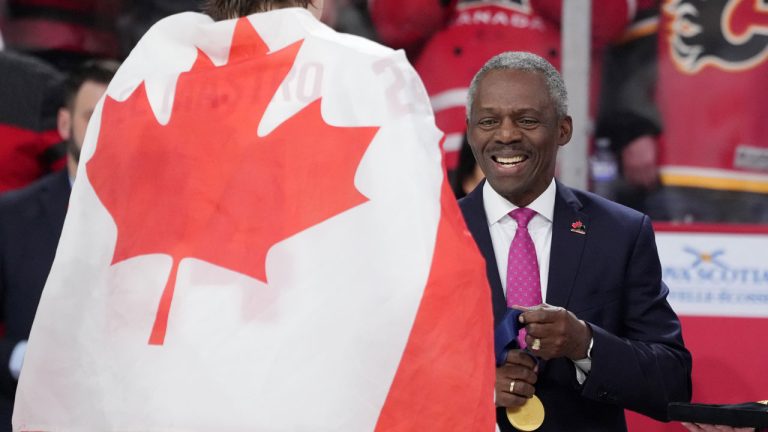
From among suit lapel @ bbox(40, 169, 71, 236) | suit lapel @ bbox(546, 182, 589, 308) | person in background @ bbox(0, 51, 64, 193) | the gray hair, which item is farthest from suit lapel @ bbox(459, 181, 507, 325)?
person in background @ bbox(0, 51, 64, 193)

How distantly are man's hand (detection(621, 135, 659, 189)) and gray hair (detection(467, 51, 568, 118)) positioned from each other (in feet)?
3.48

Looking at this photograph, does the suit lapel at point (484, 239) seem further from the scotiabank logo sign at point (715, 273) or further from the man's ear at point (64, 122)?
the man's ear at point (64, 122)

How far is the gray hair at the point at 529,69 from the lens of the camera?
7.39 feet

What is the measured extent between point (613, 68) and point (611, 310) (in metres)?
1.37

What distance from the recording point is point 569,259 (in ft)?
7.18

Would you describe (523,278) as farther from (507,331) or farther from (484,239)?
(507,331)

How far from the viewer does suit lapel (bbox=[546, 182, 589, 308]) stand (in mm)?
2170

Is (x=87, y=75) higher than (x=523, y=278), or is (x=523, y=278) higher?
(x=87, y=75)

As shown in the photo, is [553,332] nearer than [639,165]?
Yes

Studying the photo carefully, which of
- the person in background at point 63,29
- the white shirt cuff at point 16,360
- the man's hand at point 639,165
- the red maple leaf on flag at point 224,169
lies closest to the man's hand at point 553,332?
the red maple leaf on flag at point 224,169

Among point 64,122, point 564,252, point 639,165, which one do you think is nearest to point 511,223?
point 564,252

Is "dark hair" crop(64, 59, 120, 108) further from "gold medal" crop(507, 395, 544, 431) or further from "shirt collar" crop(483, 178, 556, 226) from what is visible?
"gold medal" crop(507, 395, 544, 431)

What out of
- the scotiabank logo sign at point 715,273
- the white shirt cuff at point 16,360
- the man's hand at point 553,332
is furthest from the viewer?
the scotiabank logo sign at point 715,273

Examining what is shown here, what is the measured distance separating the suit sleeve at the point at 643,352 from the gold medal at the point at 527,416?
11 cm
